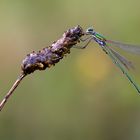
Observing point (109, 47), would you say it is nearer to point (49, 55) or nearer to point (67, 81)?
point (49, 55)

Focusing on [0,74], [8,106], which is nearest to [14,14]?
[0,74]

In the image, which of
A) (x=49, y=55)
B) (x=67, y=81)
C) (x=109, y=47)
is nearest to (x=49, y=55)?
(x=49, y=55)

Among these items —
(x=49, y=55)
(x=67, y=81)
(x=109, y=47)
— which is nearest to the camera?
(x=49, y=55)

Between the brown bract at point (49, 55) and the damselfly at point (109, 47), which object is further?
the damselfly at point (109, 47)

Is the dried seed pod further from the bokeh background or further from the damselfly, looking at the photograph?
the bokeh background

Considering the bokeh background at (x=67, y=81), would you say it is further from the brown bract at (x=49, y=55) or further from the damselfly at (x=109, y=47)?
the brown bract at (x=49, y=55)

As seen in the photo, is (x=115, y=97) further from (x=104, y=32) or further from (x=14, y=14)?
(x=14, y=14)

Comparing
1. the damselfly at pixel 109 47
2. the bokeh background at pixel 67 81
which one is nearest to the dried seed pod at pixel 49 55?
the damselfly at pixel 109 47

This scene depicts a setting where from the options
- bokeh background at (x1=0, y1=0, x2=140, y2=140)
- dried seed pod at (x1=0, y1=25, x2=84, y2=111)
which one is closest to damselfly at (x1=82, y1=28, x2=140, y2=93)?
dried seed pod at (x1=0, y1=25, x2=84, y2=111)
